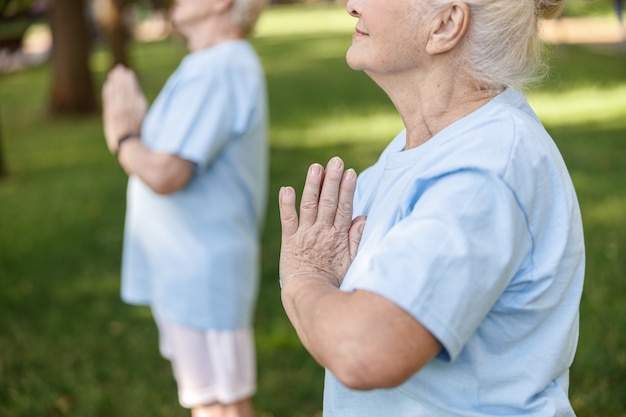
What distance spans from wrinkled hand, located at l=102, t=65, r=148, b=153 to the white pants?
75 cm

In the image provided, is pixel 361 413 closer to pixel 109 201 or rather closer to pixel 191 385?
pixel 191 385

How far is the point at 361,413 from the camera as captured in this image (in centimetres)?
182

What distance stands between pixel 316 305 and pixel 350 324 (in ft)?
0.44

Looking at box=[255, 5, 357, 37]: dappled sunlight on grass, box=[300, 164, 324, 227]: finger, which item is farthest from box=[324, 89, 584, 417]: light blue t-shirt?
box=[255, 5, 357, 37]: dappled sunlight on grass

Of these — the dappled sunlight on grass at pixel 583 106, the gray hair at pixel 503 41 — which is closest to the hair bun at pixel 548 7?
the gray hair at pixel 503 41

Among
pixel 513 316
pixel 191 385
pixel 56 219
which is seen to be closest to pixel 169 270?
pixel 191 385

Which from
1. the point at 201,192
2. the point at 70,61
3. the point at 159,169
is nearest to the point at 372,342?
the point at 159,169

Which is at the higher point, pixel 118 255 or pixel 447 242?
pixel 447 242

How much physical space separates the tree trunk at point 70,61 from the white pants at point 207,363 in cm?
1139

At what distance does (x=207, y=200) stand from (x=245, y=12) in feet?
2.37

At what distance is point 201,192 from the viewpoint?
3.38 m

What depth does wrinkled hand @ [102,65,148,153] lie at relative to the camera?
335 centimetres

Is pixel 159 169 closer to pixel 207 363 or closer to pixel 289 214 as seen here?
pixel 207 363

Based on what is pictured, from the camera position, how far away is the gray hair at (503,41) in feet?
5.45
